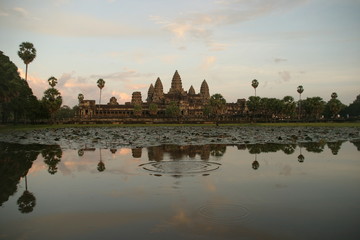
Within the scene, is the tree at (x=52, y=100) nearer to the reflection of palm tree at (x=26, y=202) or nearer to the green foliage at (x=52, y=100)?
the green foliage at (x=52, y=100)

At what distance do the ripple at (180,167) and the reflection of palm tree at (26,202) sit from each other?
5358 millimetres

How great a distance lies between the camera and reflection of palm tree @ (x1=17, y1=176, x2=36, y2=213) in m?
9.02

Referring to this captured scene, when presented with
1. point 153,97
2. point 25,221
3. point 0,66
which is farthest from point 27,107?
point 153,97

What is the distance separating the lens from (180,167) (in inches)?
608

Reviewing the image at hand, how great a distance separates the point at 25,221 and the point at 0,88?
142 feet

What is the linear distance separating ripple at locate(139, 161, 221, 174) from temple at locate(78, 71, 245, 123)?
4338 inches

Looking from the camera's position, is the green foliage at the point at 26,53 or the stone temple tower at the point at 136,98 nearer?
the green foliage at the point at 26,53

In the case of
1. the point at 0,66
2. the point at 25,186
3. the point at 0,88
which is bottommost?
the point at 25,186

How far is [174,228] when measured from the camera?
24.7ft

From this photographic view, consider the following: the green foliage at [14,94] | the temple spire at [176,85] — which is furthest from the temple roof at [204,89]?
the green foliage at [14,94]

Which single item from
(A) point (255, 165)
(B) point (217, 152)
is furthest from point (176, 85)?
(A) point (255, 165)

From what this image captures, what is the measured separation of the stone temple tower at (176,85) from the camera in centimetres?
16750

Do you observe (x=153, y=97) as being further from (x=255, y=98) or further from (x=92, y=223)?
(x=92, y=223)

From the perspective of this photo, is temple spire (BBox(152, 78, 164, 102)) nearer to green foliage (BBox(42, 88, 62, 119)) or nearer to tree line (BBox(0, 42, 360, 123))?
tree line (BBox(0, 42, 360, 123))
